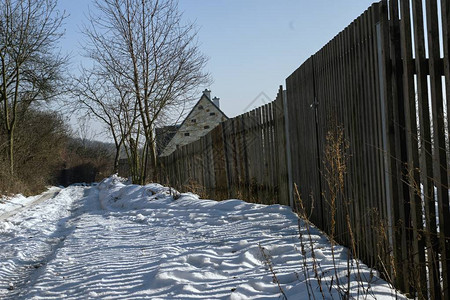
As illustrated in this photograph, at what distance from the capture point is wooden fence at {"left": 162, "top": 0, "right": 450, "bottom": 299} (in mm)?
2982

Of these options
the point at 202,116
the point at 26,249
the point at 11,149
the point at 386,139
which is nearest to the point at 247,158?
the point at 26,249

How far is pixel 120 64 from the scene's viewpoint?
17.8m

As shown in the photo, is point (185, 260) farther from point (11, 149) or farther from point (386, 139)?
point (11, 149)

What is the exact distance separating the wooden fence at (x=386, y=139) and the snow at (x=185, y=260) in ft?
1.06

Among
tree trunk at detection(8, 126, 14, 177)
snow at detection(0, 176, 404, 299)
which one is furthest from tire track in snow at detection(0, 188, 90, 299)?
tree trunk at detection(8, 126, 14, 177)

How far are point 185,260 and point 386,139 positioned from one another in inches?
104

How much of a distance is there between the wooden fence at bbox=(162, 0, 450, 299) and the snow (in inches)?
12.7

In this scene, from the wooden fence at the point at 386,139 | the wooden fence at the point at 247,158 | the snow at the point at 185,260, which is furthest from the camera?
the wooden fence at the point at 247,158

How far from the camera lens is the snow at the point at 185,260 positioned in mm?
3868

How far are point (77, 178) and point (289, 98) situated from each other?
49.9 meters

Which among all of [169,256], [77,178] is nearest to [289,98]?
[169,256]

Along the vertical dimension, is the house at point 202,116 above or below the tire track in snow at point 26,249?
above

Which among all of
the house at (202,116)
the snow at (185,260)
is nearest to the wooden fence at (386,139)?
the snow at (185,260)

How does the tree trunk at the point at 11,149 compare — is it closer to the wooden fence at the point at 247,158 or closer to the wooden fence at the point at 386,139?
the wooden fence at the point at 247,158
